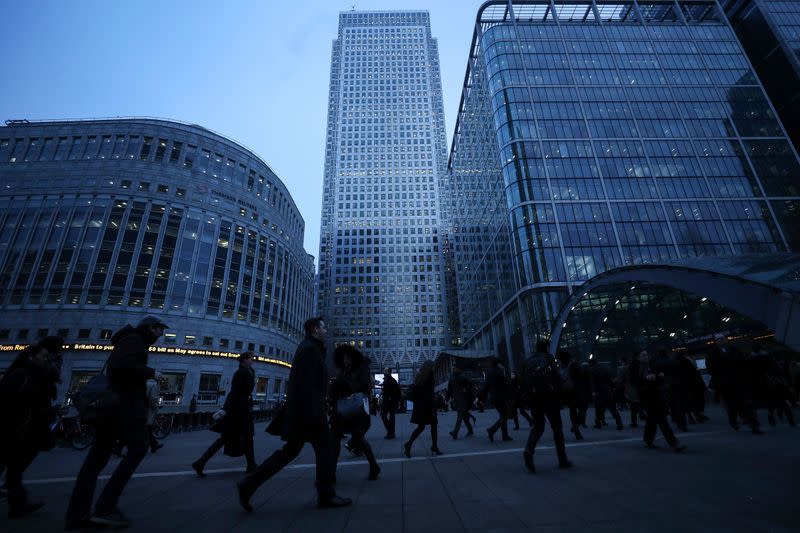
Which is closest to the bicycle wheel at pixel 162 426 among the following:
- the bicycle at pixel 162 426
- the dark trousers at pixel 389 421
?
the bicycle at pixel 162 426

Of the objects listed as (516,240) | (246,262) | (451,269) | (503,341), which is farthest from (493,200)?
(451,269)

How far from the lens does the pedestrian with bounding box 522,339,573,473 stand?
5703 millimetres

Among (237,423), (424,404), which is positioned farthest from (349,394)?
(424,404)

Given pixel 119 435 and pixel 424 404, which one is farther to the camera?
pixel 424 404

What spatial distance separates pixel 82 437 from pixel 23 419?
988 centimetres

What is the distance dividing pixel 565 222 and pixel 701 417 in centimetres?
3598

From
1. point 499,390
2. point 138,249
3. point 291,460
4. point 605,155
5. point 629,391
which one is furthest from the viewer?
point 605,155

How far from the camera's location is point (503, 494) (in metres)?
4.41

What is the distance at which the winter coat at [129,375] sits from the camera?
13.0 feet

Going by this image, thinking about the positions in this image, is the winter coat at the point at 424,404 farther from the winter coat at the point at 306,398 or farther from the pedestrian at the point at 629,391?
the pedestrian at the point at 629,391

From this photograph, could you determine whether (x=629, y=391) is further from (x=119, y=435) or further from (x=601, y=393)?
(x=119, y=435)

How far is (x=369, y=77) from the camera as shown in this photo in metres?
127

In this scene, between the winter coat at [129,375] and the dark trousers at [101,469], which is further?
the winter coat at [129,375]

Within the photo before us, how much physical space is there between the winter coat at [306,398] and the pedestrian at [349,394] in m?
1.30
